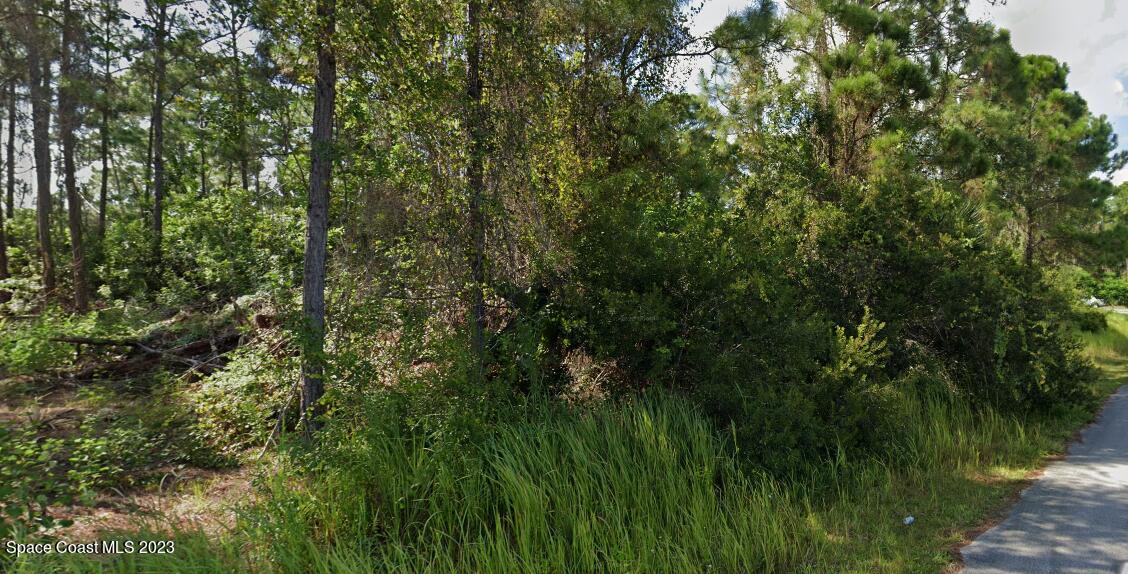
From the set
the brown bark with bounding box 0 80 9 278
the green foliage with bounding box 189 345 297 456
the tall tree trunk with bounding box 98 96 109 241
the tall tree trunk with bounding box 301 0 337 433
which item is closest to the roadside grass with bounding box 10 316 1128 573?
the tall tree trunk with bounding box 301 0 337 433

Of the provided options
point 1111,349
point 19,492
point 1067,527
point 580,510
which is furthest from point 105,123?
point 1111,349

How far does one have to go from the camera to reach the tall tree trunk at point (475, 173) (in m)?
5.95

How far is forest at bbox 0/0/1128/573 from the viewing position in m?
4.36

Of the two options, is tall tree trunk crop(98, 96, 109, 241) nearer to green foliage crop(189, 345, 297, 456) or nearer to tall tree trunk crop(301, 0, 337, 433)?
green foliage crop(189, 345, 297, 456)

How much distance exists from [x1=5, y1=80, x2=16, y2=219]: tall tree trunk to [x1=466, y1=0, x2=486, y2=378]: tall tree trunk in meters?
13.8

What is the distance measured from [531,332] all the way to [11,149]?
74.3ft

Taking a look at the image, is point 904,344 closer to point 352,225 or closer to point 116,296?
point 352,225

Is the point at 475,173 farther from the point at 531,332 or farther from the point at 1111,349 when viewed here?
the point at 1111,349

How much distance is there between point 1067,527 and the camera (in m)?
4.63

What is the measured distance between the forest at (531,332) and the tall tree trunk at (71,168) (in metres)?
1.75

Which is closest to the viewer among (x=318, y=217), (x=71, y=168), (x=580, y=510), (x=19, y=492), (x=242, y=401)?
(x=19, y=492)

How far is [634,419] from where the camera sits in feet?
17.8

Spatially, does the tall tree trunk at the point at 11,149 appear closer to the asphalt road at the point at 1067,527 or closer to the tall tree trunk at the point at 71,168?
the tall tree trunk at the point at 71,168

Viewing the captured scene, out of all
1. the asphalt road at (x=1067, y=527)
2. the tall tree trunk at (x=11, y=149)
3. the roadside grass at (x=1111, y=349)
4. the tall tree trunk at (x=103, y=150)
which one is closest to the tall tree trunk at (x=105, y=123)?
the tall tree trunk at (x=103, y=150)
